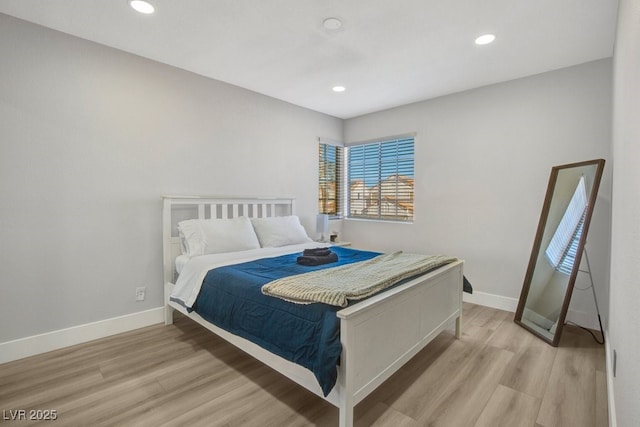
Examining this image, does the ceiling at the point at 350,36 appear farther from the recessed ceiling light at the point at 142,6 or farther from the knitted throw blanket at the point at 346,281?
the knitted throw blanket at the point at 346,281

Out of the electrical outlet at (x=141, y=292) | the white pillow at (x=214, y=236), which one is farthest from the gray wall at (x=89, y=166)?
the white pillow at (x=214, y=236)

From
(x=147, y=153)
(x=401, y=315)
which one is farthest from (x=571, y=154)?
(x=147, y=153)

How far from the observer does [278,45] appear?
105 inches

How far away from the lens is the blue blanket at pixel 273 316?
1565 millimetres

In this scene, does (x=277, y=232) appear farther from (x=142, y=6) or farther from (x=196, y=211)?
(x=142, y=6)

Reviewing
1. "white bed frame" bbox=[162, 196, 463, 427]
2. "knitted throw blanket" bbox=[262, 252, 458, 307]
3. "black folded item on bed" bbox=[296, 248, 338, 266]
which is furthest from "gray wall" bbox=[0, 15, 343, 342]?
"knitted throw blanket" bbox=[262, 252, 458, 307]

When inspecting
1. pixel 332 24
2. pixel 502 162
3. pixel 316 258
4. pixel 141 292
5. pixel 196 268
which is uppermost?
pixel 332 24

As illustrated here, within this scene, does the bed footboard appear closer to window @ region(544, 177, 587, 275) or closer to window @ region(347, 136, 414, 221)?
window @ region(544, 177, 587, 275)

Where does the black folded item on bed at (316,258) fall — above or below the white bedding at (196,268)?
above

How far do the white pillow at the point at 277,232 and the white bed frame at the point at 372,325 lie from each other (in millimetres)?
665

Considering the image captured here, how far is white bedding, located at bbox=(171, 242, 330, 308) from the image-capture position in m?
2.53

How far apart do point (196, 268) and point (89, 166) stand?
1304 millimetres

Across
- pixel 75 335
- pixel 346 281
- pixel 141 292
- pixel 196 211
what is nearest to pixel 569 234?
pixel 346 281

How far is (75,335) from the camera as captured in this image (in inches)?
104
